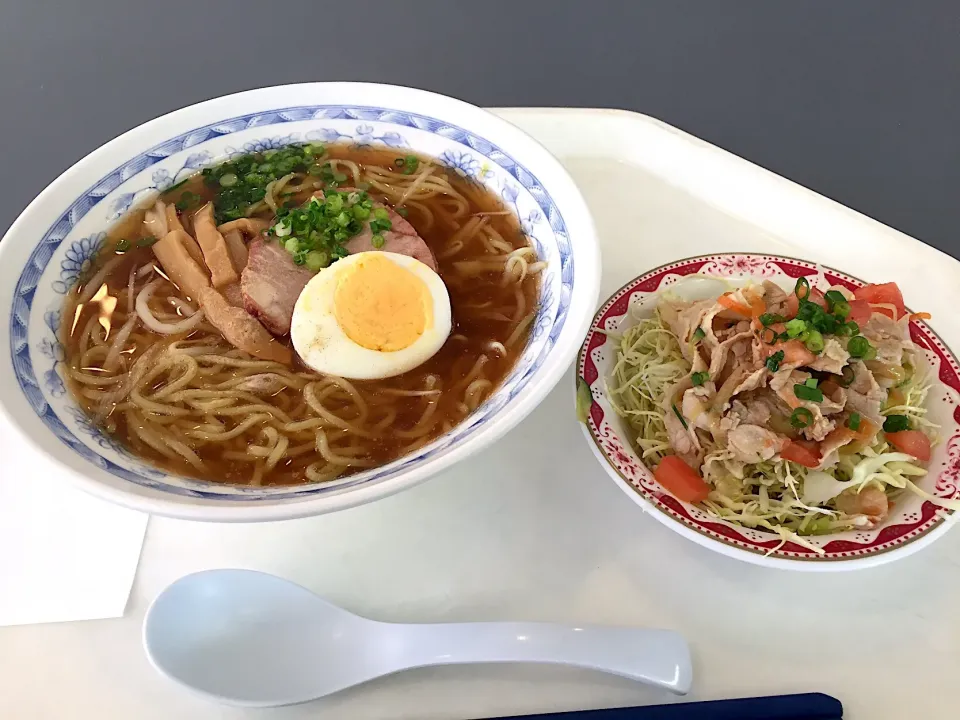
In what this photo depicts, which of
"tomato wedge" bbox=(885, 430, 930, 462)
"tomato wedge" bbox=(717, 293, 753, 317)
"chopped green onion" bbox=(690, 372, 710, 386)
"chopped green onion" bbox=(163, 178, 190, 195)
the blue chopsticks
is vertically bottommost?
the blue chopsticks

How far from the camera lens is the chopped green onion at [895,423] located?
1460mm

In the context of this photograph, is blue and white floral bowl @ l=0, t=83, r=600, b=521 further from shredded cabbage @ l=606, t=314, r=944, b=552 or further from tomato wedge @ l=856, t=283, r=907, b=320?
tomato wedge @ l=856, t=283, r=907, b=320

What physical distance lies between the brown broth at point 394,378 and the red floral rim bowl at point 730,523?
0.71 ft

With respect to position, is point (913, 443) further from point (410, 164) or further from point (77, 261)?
point (77, 261)

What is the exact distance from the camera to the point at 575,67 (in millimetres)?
2854

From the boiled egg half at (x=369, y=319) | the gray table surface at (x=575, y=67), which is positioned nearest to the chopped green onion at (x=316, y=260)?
the boiled egg half at (x=369, y=319)

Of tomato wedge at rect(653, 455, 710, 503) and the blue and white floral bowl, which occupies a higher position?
the blue and white floral bowl

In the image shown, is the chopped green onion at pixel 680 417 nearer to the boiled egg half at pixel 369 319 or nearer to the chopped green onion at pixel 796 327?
the chopped green onion at pixel 796 327

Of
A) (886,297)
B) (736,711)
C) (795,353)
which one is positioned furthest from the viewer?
(886,297)

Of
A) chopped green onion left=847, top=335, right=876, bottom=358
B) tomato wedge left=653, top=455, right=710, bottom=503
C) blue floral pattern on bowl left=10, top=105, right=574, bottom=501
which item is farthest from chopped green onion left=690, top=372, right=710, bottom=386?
blue floral pattern on bowl left=10, top=105, right=574, bottom=501

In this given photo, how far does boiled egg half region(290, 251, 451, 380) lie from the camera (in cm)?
145

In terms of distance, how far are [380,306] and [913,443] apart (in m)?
1.10

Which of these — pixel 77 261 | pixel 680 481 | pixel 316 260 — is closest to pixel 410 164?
pixel 316 260

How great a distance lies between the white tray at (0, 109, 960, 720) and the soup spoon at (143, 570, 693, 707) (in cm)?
5
